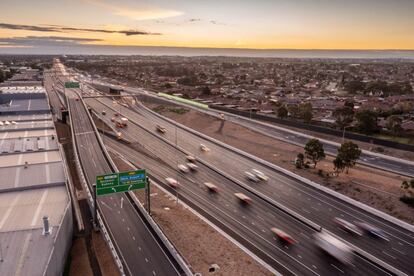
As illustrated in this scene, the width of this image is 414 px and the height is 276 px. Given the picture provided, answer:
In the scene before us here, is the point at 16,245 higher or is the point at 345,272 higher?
the point at 16,245

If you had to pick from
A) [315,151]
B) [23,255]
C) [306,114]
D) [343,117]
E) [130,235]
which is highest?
[315,151]

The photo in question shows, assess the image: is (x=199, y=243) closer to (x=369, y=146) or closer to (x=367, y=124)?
(x=369, y=146)

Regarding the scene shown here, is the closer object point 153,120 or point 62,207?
point 62,207

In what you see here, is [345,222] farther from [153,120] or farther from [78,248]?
[153,120]

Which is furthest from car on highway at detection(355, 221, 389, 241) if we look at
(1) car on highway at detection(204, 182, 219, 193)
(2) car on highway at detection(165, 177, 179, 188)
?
(2) car on highway at detection(165, 177, 179, 188)

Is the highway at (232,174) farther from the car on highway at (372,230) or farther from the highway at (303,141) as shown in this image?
the highway at (303,141)

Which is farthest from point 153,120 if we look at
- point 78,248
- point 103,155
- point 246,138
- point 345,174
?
point 78,248

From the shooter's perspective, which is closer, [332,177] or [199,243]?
[199,243]

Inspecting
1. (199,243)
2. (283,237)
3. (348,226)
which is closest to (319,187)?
(348,226)
